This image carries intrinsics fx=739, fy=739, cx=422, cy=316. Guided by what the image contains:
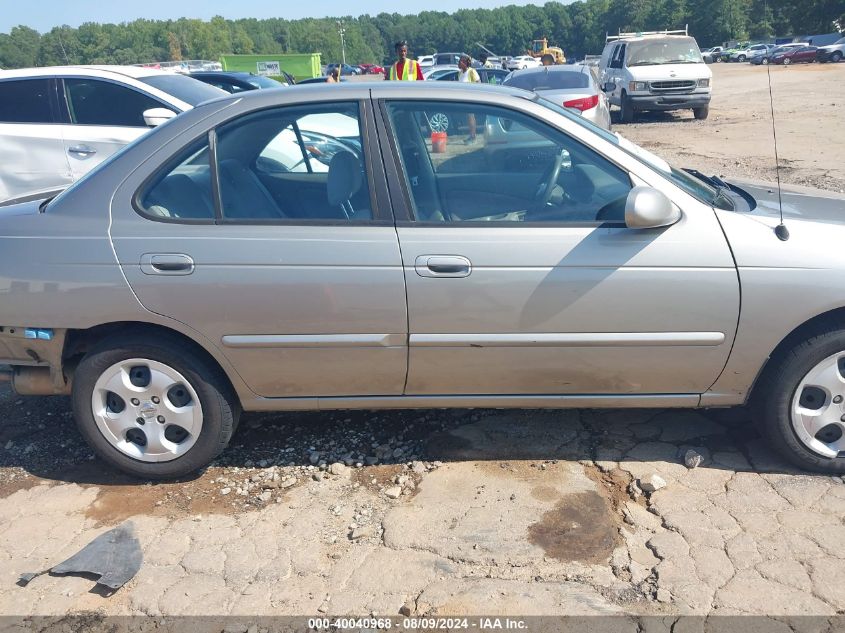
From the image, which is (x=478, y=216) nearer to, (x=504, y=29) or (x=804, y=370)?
(x=804, y=370)

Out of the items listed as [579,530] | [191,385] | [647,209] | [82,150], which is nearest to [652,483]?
[579,530]

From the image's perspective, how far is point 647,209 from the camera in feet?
9.78

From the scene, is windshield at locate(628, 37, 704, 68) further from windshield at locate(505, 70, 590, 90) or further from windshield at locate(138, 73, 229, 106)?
windshield at locate(138, 73, 229, 106)

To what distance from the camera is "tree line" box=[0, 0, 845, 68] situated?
6309 centimetres

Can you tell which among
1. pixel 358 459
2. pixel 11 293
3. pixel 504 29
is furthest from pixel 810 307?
pixel 504 29

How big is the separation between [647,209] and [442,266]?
87 cm

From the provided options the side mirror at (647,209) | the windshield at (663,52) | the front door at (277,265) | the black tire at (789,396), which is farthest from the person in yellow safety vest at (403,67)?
the black tire at (789,396)

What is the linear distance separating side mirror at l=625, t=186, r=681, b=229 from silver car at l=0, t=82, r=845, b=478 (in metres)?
0.01

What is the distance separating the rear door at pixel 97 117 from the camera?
694 cm

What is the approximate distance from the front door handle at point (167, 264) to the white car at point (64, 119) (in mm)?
4233

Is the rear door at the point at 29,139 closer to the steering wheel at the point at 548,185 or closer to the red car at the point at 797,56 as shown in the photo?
the steering wheel at the point at 548,185

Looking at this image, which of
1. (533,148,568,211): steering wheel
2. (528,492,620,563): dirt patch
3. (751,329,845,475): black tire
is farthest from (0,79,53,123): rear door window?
(751,329,845,475): black tire

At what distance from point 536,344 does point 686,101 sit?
51.0 ft

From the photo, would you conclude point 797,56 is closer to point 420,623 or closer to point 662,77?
point 662,77
